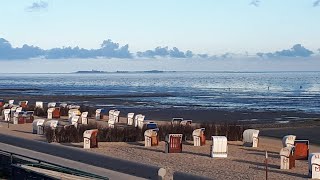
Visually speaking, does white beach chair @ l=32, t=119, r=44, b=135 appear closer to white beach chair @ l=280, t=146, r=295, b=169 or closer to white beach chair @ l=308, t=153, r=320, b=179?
white beach chair @ l=280, t=146, r=295, b=169

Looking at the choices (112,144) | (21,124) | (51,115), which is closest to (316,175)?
(112,144)

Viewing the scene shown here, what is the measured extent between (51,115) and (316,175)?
27083mm

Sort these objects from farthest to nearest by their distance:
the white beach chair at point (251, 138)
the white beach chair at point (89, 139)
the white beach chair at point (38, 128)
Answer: the white beach chair at point (38, 128) → the white beach chair at point (251, 138) → the white beach chair at point (89, 139)

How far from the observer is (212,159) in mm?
22281

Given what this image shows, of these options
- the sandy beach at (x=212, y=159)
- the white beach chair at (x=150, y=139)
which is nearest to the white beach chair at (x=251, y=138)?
the sandy beach at (x=212, y=159)

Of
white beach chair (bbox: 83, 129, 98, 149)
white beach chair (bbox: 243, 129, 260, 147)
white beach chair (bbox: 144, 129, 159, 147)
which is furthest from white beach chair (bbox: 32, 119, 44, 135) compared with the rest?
white beach chair (bbox: 243, 129, 260, 147)

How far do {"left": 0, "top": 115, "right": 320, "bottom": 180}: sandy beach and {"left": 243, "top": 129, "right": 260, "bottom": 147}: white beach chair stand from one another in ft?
0.90

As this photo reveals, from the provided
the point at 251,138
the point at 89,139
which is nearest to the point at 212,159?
the point at 251,138

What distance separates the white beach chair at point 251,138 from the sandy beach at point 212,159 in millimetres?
273

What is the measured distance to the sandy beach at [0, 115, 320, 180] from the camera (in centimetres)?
1883

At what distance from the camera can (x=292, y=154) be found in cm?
2023

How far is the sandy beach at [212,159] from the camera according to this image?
1883cm

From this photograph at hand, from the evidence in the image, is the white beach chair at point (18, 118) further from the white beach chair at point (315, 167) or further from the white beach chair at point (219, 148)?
the white beach chair at point (315, 167)

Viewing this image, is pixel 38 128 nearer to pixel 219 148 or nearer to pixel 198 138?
pixel 198 138
